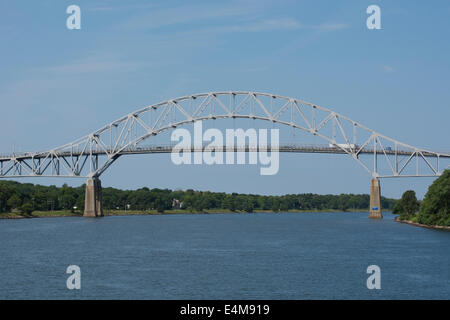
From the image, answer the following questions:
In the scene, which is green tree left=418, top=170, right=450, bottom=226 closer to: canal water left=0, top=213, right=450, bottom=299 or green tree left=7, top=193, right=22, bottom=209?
canal water left=0, top=213, right=450, bottom=299

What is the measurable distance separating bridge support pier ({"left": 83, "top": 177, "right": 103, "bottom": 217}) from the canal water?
52481mm

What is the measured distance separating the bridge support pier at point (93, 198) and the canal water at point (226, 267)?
52.5 meters

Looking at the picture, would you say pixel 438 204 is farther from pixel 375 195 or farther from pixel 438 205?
pixel 375 195

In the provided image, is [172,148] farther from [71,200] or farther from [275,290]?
[275,290]

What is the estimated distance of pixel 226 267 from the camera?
42.9 meters

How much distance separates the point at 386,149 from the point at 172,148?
130 feet

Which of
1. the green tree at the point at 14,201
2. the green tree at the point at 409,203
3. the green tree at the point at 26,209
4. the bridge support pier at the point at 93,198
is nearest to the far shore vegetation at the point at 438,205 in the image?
the green tree at the point at 409,203

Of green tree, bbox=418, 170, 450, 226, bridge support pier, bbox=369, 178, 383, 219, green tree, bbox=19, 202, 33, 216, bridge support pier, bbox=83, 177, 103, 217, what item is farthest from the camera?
green tree, bbox=19, 202, 33, 216

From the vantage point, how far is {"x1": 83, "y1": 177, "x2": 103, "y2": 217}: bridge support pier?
118500 mm

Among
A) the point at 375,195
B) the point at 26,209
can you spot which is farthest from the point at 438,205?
the point at 26,209

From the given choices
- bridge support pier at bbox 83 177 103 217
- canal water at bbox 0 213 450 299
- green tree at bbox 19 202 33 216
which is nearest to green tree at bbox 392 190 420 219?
canal water at bbox 0 213 450 299

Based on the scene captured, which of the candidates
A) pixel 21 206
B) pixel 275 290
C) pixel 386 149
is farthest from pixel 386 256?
pixel 21 206

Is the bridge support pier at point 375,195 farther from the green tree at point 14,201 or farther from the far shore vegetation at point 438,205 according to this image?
the green tree at point 14,201
